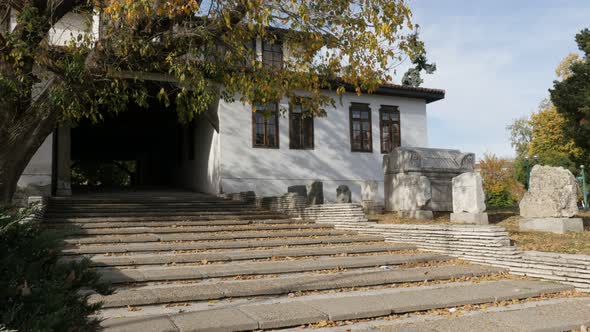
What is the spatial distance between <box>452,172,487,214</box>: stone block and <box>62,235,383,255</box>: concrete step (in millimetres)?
2927

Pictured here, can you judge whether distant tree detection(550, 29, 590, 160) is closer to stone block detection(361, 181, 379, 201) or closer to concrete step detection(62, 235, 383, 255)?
stone block detection(361, 181, 379, 201)

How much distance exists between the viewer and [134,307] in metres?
5.89

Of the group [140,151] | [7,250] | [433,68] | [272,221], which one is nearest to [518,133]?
[433,68]

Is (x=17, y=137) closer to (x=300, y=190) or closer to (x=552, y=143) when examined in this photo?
(x=300, y=190)

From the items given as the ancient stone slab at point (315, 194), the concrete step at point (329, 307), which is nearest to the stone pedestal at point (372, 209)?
the ancient stone slab at point (315, 194)

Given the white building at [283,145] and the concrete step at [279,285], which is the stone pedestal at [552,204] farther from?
the white building at [283,145]

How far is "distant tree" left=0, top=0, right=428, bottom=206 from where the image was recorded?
7945 millimetres

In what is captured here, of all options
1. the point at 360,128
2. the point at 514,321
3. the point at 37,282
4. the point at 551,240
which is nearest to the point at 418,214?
the point at 551,240

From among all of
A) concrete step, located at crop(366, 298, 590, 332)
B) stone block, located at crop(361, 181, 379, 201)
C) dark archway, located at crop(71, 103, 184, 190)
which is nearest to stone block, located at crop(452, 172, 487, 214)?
stone block, located at crop(361, 181, 379, 201)

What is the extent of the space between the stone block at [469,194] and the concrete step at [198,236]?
320 cm

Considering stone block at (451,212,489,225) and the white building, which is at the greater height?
the white building

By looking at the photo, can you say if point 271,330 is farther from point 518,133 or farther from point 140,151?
point 518,133

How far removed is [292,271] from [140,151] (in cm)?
2983

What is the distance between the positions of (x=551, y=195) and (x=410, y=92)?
11277 millimetres
